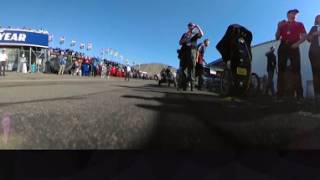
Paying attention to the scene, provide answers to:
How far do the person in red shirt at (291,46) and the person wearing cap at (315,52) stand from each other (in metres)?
0.04

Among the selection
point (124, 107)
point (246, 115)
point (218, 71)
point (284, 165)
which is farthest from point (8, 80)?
point (284, 165)

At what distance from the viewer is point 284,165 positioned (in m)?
2.11

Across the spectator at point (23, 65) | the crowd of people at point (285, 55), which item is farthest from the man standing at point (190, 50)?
the spectator at point (23, 65)

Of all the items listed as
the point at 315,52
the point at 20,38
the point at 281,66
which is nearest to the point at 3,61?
the point at 20,38

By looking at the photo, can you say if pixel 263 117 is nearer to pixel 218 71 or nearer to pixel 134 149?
pixel 218 71

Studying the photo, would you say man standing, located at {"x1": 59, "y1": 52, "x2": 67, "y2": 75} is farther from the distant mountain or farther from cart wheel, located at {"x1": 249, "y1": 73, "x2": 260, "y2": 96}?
cart wheel, located at {"x1": 249, "y1": 73, "x2": 260, "y2": 96}

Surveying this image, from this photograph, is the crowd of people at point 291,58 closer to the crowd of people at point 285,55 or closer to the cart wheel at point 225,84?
the crowd of people at point 285,55

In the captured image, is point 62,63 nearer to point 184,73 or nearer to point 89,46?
point 89,46

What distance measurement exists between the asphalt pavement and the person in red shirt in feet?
0.45

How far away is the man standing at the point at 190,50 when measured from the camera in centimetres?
204

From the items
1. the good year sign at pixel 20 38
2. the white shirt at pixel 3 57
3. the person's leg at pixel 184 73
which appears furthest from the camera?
the person's leg at pixel 184 73

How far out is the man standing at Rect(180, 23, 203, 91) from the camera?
204 cm

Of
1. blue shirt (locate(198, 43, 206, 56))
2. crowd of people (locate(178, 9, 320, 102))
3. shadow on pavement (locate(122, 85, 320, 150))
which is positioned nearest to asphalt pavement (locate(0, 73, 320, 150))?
Answer: shadow on pavement (locate(122, 85, 320, 150))

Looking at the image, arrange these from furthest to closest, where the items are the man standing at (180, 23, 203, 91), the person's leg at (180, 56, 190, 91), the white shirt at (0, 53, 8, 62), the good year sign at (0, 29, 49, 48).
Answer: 1. the person's leg at (180, 56, 190, 91)
2. the man standing at (180, 23, 203, 91)
3. the white shirt at (0, 53, 8, 62)
4. the good year sign at (0, 29, 49, 48)
